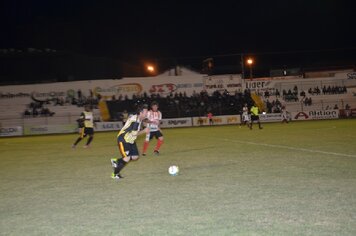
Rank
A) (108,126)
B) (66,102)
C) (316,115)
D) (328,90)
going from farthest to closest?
(66,102) → (328,90) → (316,115) → (108,126)

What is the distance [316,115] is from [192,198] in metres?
38.3

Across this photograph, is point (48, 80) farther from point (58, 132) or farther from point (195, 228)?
point (195, 228)

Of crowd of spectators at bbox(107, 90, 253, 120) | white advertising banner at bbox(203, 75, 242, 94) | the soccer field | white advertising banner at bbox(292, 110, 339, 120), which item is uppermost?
white advertising banner at bbox(203, 75, 242, 94)

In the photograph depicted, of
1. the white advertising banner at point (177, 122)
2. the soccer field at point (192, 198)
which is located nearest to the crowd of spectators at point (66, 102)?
the white advertising banner at point (177, 122)

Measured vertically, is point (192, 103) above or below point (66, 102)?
below

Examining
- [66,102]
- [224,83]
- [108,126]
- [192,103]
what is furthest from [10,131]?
[224,83]

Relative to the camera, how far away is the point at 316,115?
43188mm

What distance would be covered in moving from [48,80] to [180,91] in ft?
57.8

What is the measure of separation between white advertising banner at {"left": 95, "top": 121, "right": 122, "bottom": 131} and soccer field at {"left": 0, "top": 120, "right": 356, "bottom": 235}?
95.3 ft

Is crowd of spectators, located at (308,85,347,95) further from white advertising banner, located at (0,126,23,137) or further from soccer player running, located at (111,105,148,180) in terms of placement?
soccer player running, located at (111,105,148,180)

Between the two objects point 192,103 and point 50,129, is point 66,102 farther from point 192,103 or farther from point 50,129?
point 192,103

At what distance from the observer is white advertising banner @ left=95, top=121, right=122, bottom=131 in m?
42.4

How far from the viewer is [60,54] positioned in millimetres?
53719

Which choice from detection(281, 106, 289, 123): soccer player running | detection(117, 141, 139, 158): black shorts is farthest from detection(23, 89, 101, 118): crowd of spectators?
detection(117, 141, 139, 158): black shorts
